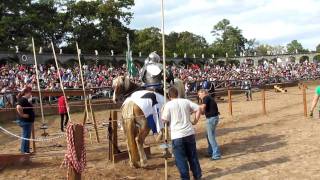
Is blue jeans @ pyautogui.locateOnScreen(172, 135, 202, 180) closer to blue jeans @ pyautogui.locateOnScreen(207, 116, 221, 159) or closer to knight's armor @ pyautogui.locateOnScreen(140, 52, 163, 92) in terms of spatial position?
blue jeans @ pyautogui.locateOnScreen(207, 116, 221, 159)

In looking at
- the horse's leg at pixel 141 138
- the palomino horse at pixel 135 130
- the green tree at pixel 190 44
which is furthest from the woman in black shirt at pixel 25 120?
the green tree at pixel 190 44

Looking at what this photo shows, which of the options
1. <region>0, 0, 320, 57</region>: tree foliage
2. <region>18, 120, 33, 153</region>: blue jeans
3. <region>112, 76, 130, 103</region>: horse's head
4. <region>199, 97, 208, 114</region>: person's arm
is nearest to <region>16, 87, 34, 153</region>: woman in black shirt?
<region>18, 120, 33, 153</region>: blue jeans

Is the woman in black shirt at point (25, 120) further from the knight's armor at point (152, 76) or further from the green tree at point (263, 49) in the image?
the green tree at point (263, 49)

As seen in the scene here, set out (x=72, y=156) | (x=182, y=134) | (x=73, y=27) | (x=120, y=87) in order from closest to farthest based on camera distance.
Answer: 1. (x=72, y=156)
2. (x=182, y=134)
3. (x=120, y=87)
4. (x=73, y=27)

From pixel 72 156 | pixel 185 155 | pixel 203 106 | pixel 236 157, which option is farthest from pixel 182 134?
pixel 236 157

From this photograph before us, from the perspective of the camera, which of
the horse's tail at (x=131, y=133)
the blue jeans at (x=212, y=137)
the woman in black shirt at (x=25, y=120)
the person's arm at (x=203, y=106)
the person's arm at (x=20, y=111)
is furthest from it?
the woman in black shirt at (x=25, y=120)

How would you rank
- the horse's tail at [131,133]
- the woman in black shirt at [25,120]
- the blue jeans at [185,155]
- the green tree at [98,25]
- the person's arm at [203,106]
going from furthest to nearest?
the green tree at [98,25]
the woman in black shirt at [25,120]
the horse's tail at [131,133]
the person's arm at [203,106]
the blue jeans at [185,155]

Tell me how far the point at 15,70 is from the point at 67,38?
33893 mm

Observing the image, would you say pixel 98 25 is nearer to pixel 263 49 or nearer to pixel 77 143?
pixel 77 143

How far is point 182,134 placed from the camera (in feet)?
26.5

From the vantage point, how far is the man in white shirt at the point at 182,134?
26.5ft

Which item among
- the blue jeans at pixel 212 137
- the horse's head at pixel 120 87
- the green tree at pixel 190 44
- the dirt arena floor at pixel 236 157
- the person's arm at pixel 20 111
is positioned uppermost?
the green tree at pixel 190 44

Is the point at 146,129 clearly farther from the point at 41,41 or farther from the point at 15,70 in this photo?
the point at 41,41

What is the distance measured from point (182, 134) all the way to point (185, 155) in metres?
0.38
